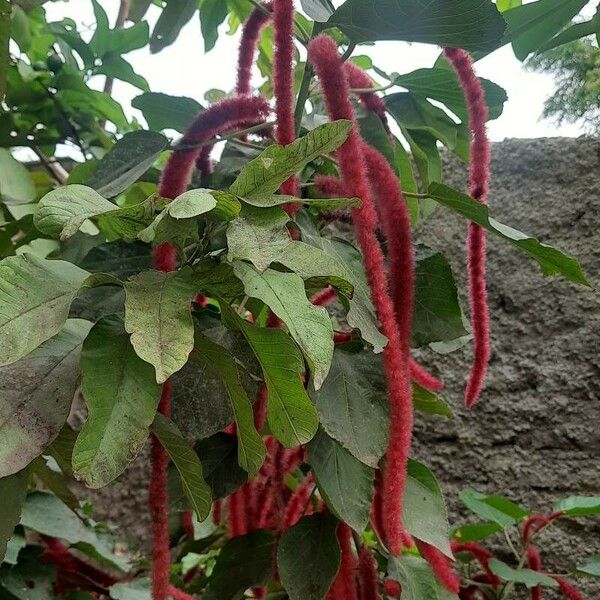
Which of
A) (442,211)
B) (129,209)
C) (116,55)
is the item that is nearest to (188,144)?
(129,209)

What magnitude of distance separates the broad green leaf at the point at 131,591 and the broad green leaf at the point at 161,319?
0.63 metres

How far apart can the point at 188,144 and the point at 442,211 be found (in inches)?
35.4

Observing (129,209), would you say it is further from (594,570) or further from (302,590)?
(594,570)

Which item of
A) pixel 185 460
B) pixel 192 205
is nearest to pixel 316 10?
pixel 192 205

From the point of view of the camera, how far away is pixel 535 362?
1195 mm

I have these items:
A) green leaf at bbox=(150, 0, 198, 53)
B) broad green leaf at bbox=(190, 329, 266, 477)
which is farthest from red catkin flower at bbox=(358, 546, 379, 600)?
green leaf at bbox=(150, 0, 198, 53)

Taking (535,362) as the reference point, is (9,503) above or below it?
below

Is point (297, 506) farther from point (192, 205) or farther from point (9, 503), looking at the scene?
point (192, 205)

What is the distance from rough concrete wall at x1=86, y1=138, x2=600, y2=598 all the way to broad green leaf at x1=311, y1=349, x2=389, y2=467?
27.6 inches

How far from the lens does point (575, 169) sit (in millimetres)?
1278

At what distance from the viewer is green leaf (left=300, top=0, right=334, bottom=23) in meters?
0.58

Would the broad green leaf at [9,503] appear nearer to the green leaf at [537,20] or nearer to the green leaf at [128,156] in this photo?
the green leaf at [128,156]

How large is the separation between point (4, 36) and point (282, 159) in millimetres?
442

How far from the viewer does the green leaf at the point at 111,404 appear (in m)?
0.38
